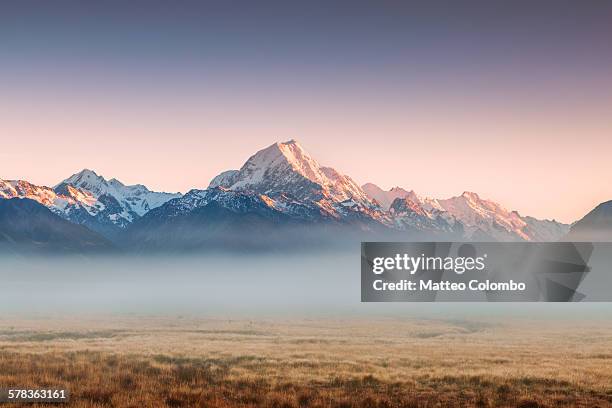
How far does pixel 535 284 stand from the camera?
71000 millimetres

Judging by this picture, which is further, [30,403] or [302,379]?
[302,379]

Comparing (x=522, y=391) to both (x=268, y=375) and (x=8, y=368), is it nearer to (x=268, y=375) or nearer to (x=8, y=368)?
(x=268, y=375)

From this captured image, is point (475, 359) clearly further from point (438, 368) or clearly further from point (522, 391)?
point (522, 391)

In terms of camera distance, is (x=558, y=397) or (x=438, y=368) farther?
(x=438, y=368)

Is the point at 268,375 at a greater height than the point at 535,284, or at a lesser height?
lesser

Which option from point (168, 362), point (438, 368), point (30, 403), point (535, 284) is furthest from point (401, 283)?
point (535, 284)

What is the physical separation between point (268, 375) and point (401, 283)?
34.4 ft

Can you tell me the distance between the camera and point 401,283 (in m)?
41.8

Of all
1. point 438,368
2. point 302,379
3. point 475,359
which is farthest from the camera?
point 475,359

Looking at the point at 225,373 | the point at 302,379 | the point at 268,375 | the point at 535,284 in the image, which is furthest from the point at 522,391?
the point at 535,284

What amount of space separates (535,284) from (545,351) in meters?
10.6

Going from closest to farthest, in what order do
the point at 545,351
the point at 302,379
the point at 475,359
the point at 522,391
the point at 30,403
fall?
the point at 30,403
the point at 522,391
the point at 302,379
the point at 475,359
the point at 545,351

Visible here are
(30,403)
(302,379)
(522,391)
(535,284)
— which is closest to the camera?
(30,403)

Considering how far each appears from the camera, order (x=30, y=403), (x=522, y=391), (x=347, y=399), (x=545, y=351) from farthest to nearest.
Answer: (x=545, y=351), (x=522, y=391), (x=347, y=399), (x=30, y=403)
